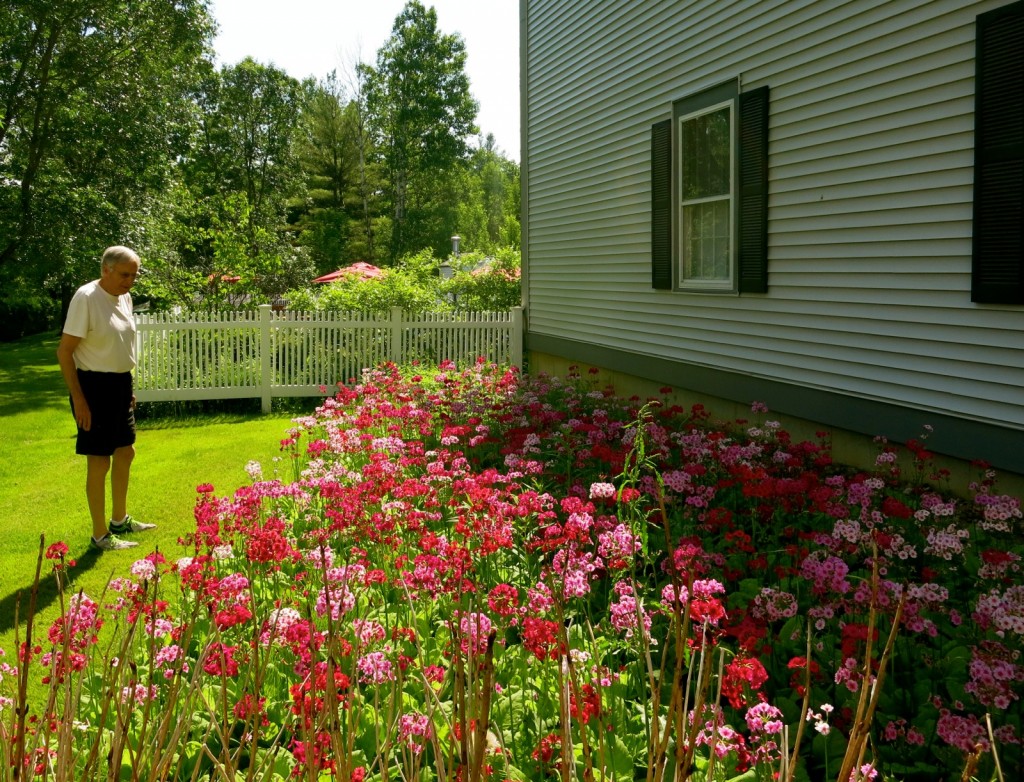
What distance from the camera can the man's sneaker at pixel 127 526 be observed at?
Result: 18.3 feet

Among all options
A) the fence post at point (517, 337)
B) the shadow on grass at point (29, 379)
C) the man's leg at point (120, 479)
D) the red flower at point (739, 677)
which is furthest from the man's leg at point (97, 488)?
the shadow on grass at point (29, 379)

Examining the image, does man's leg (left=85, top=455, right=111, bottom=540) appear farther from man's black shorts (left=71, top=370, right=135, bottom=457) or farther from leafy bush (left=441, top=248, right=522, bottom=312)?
leafy bush (left=441, top=248, right=522, bottom=312)

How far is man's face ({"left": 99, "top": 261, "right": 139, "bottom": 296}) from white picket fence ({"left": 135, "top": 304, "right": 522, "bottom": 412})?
17.9ft

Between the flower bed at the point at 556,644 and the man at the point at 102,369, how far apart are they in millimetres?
1092

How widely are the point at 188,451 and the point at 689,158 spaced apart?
18.5ft

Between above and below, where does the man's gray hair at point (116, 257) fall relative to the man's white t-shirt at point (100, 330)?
above

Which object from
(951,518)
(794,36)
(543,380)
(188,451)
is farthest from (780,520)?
(188,451)

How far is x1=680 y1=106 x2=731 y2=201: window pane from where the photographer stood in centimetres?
714

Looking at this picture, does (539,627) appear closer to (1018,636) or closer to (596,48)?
(1018,636)

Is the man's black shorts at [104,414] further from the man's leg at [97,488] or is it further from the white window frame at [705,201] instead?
the white window frame at [705,201]

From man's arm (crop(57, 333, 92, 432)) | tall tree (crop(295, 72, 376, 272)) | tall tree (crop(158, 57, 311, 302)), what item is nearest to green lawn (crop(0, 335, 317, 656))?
man's arm (crop(57, 333, 92, 432))

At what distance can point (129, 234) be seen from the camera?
1778 centimetres

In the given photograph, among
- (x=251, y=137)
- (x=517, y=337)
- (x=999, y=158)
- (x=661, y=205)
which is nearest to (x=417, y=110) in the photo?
(x=251, y=137)

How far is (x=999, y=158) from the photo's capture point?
175 inches
